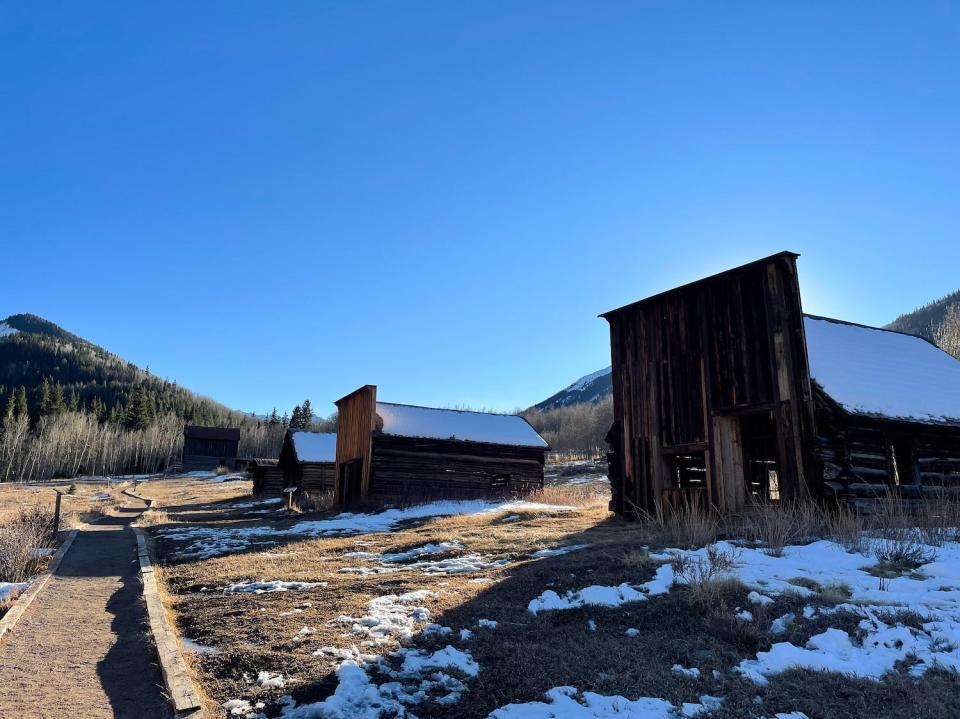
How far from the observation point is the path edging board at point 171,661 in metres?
5.39

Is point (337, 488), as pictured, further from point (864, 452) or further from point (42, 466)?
point (42, 466)

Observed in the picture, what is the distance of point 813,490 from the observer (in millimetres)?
13172

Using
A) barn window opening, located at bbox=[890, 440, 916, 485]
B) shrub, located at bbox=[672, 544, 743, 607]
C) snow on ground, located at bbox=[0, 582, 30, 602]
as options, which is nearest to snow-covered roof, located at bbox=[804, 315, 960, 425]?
barn window opening, located at bbox=[890, 440, 916, 485]

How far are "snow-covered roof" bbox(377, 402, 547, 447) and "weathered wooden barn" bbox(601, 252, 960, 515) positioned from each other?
1185 centimetres

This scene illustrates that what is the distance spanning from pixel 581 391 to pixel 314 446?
148 m

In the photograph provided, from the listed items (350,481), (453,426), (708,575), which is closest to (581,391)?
(453,426)

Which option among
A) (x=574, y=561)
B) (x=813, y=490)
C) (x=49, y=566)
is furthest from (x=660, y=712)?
(x=49, y=566)

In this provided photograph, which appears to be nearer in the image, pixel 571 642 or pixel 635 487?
pixel 571 642

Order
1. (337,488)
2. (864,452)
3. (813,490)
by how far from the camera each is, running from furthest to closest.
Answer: (337,488), (864,452), (813,490)

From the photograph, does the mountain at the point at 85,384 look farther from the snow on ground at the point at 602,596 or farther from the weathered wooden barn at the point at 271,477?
the snow on ground at the point at 602,596

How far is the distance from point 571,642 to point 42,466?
96.6 metres

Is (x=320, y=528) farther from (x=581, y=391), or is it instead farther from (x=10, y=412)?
(x=581, y=391)

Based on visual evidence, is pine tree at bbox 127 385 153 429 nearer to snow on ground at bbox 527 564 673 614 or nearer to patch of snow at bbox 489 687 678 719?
snow on ground at bbox 527 564 673 614

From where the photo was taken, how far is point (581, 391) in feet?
594
